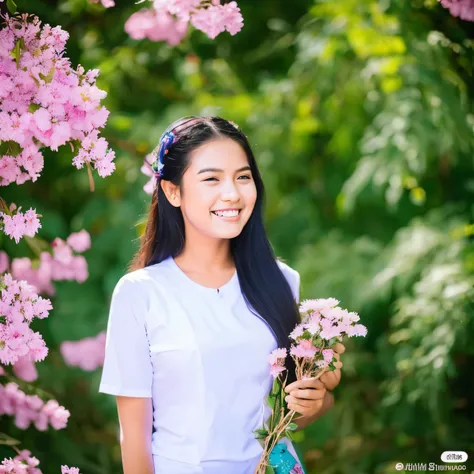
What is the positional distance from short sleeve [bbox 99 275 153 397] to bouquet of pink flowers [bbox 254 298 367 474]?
9.2 inches

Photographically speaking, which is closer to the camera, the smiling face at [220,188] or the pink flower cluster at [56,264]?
the smiling face at [220,188]

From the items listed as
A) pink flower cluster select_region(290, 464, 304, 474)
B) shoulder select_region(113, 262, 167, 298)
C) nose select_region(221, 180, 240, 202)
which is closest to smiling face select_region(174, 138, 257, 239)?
nose select_region(221, 180, 240, 202)

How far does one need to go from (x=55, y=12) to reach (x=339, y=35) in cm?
127

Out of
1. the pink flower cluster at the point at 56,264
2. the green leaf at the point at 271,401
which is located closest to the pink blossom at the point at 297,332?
the green leaf at the point at 271,401

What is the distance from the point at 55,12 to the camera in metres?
2.52

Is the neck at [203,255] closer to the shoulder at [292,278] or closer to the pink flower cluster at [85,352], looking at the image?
the shoulder at [292,278]

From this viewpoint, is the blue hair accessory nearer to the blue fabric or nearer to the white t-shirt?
Answer: the white t-shirt

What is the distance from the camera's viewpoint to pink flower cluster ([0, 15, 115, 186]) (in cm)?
154

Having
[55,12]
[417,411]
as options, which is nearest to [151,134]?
[55,12]

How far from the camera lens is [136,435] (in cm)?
140

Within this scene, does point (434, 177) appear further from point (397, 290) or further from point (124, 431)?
point (124, 431)

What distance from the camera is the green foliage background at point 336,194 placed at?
2695mm

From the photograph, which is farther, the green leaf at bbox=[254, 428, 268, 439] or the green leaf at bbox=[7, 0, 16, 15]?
the green leaf at bbox=[7, 0, 16, 15]

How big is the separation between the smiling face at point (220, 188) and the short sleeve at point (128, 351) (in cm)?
20
